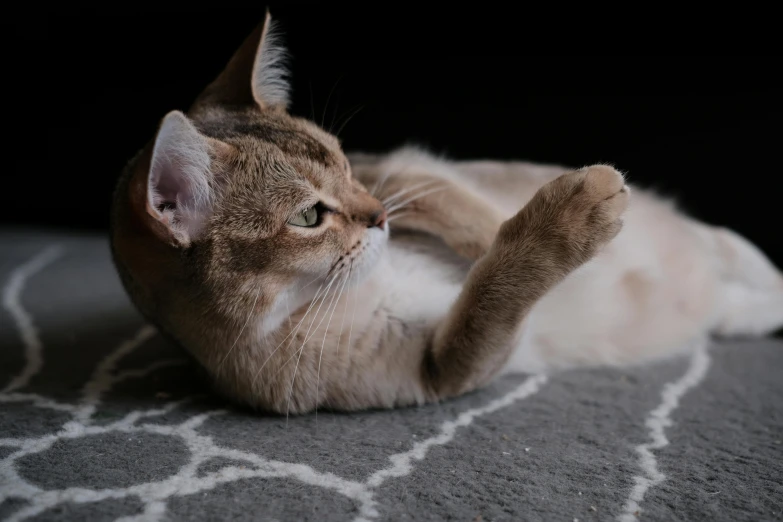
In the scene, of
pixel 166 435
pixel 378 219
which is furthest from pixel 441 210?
pixel 166 435

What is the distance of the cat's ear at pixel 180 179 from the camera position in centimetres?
100

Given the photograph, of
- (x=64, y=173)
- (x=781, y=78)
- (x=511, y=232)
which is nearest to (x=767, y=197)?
(x=781, y=78)

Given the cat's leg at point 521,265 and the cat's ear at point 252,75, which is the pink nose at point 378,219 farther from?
the cat's ear at point 252,75

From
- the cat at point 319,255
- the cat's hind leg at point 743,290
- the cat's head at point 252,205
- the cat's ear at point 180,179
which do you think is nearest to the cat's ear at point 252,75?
the cat at point 319,255

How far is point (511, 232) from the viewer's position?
3.84 ft

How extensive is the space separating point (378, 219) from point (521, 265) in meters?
0.26

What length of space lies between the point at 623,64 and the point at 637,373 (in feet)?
4.37

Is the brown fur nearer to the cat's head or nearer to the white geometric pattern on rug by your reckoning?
the cat's head

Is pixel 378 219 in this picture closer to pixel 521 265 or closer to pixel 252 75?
pixel 521 265

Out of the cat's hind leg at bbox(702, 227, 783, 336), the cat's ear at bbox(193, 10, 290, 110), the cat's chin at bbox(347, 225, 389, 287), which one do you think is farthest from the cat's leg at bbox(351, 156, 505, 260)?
the cat's hind leg at bbox(702, 227, 783, 336)

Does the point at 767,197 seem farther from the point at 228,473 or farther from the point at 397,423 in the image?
the point at 228,473

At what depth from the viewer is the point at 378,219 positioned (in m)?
1.20

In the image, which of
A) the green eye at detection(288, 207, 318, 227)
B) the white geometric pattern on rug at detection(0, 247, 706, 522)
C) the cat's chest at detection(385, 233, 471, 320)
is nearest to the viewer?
the white geometric pattern on rug at detection(0, 247, 706, 522)

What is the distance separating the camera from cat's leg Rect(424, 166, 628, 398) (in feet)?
3.59
